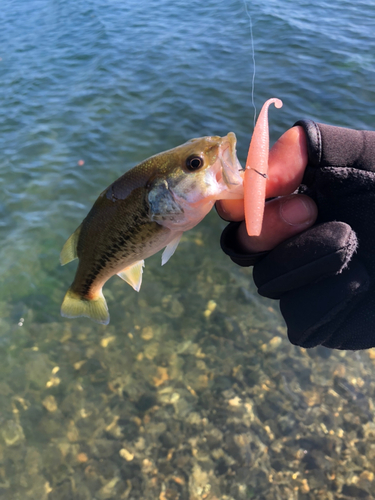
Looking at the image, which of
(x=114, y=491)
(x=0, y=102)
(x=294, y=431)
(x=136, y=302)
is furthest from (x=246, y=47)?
(x=114, y=491)

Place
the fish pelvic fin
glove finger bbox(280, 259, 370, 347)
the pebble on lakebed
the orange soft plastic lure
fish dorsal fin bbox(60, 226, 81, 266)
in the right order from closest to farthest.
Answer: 1. the orange soft plastic lure
2. glove finger bbox(280, 259, 370, 347)
3. fish dorsal fin bbox(60, 226, 81, 266)
4. the fish pelvic fin
5. the pebble on lakebed

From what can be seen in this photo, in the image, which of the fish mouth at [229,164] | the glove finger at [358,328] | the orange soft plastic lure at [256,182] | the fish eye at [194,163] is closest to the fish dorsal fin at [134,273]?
the fish eye at [194,163]

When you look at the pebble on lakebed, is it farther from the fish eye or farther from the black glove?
the fish eye

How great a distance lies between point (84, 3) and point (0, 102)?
514 inches

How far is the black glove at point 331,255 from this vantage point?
2584 millimetres

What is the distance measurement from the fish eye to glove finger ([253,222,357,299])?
0.89 meters

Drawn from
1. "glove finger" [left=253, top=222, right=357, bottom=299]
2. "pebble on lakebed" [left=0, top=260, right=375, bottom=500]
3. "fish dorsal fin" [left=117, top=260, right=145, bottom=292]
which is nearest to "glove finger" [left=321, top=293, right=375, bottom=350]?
"glove finger" [left=253, top=222, right=357, bottom=299]

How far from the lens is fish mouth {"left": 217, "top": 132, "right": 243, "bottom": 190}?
2.59 meters

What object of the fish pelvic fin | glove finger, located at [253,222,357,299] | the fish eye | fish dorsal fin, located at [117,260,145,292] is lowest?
the fish pelvic fin

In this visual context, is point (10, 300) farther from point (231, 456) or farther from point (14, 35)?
point (14, 35)

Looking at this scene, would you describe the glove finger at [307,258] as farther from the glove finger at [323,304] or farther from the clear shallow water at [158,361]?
the clear shallow water at [158,361]

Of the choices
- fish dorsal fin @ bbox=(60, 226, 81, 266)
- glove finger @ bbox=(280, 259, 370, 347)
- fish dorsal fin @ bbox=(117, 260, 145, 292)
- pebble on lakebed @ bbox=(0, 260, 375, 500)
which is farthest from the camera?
pebble on lakebed @ bbox=(0, 260, 375, 500)

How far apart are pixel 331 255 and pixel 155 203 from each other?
135 centimetres

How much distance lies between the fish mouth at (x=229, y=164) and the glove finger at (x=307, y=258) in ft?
2.16
